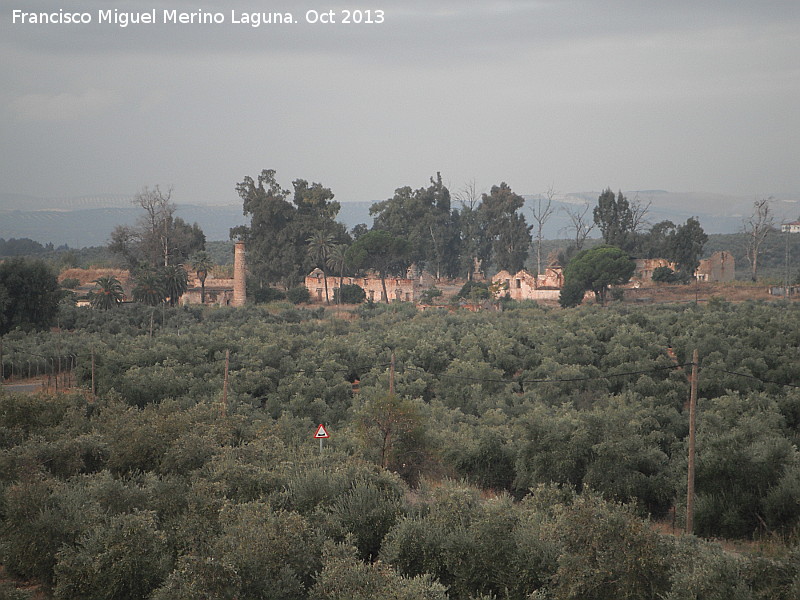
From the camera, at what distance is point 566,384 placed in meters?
27.4

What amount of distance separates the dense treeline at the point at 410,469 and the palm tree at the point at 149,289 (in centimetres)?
1277

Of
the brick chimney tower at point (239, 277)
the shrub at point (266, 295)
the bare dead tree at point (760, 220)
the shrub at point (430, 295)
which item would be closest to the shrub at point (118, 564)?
the brick chimney tower at point (239, 277)

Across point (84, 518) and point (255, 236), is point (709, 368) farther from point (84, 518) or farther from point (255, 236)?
point (255, 236)

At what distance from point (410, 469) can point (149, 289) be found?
110 ft

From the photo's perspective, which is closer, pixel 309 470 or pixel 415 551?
pixel 415 551

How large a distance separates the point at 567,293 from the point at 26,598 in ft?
150

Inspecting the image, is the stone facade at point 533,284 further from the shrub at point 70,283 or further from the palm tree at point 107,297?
the shrub at point 70,283

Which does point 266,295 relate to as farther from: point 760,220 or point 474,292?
point 760,220

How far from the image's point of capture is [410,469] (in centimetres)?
1877

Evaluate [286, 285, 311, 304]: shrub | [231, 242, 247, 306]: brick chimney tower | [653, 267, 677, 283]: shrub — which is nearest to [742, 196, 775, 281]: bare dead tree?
[653, 267, 677, 283]: shrub

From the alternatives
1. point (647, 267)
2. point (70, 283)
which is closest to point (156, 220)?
point (70, 283)

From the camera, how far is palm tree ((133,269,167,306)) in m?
48.1

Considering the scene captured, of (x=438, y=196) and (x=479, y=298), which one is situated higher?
(x=438, y=196)

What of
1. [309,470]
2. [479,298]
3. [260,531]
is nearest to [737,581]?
[260,531]
